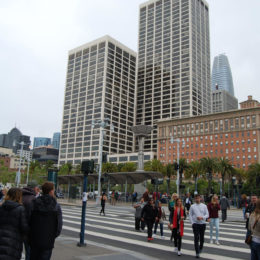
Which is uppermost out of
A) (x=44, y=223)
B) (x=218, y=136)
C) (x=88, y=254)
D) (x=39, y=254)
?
(x=218, y=136)

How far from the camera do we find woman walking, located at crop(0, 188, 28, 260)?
4.41 meters

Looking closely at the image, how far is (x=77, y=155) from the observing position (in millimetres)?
139250

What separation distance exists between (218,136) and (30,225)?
10988 centimetres

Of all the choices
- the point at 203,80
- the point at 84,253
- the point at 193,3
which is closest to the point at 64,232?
the point at 84,253

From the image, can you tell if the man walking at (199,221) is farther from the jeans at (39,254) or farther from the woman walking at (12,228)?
the woman walking at (12,228)

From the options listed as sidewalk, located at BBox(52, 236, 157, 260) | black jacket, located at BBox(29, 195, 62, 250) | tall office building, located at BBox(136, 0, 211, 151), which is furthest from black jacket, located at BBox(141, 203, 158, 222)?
tall office building, located at BBox(136, 0, 211, 151)

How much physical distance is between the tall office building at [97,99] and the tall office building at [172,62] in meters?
9.17

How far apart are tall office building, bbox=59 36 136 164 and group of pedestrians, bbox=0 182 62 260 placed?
127127mm

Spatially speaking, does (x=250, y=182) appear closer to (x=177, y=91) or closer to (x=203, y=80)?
(x=177, y=91)

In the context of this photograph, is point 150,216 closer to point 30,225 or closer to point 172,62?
point 30,225

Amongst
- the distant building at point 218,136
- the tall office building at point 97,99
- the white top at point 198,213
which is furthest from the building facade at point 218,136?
the white top at point 198,213

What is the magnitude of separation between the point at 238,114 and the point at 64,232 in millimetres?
103478

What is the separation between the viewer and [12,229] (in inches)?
178

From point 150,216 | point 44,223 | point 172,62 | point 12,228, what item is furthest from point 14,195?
point 172,62
